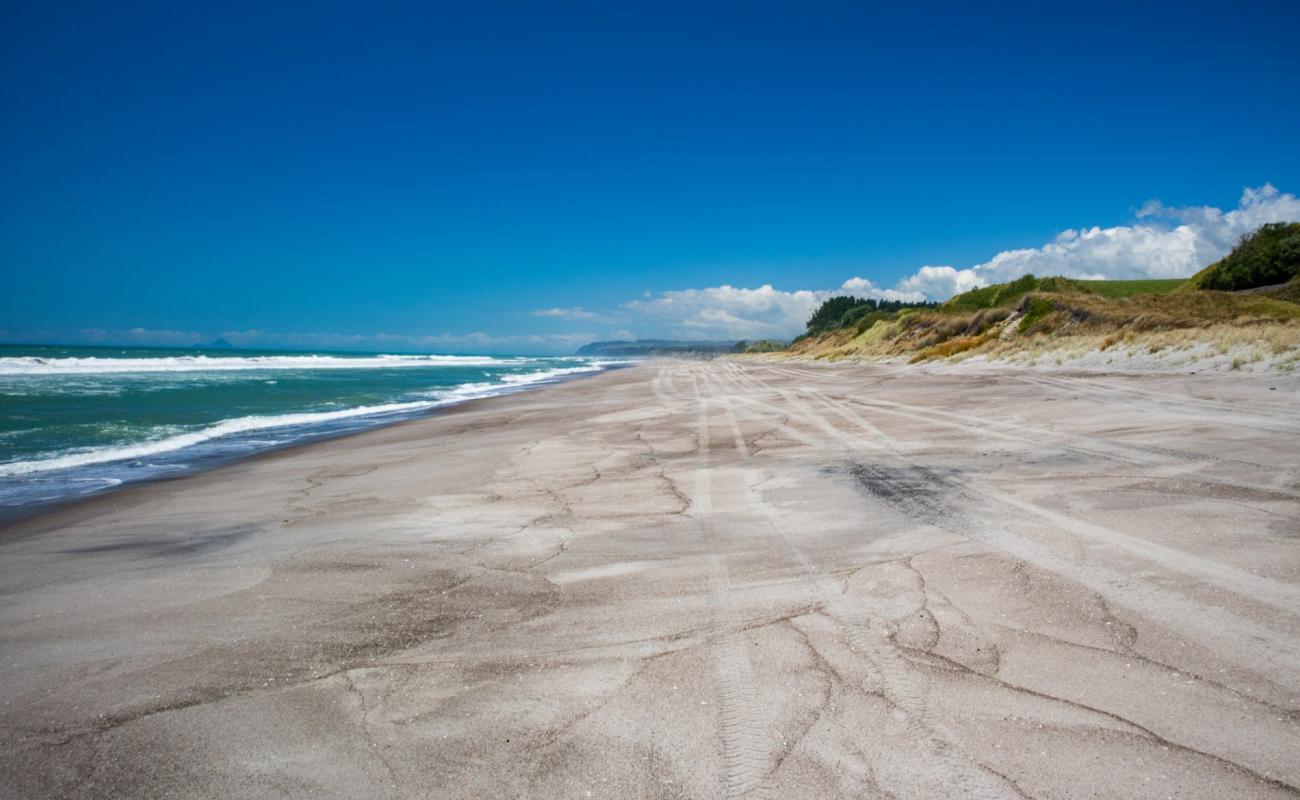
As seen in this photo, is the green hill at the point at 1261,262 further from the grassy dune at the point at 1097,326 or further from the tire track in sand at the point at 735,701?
the tire track in sand at the point at 735,701

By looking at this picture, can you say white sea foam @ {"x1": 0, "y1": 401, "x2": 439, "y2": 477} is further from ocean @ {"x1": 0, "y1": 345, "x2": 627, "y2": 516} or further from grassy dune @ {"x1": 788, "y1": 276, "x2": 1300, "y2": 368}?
grassy dune @ {"x1": 788, "y1": 276, "x2": 1300, "y2": 368}

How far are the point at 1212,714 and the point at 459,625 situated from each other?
359 cm

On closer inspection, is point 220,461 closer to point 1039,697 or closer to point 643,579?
point 643,579

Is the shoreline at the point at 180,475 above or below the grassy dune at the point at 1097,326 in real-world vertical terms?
below

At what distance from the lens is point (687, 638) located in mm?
3232

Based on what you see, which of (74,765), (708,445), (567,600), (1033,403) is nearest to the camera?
(74,765)

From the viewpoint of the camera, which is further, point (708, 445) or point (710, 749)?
point (708, 445)

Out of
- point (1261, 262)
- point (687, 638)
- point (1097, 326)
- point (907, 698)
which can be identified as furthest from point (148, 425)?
point (1261, 262)

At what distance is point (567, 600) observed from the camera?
3.81 meters

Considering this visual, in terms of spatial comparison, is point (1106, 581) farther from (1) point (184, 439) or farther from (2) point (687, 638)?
(1) point (184, 439)

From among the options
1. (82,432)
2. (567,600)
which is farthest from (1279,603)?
(82,432)

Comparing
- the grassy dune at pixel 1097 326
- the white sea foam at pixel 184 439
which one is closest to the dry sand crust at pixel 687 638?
the white sea foam at pixel 184 439

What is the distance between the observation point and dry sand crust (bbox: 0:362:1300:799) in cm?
230

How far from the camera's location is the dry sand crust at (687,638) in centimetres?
230
